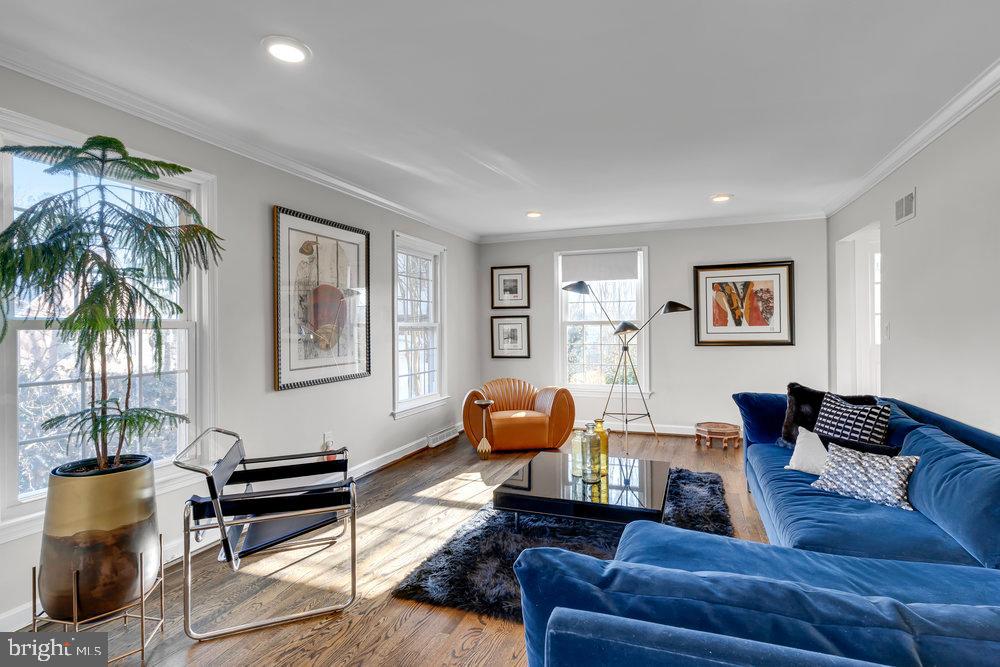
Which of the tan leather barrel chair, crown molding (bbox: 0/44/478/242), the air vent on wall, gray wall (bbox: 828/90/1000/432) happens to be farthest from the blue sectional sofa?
the tan leather barrel chair

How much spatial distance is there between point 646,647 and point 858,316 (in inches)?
211

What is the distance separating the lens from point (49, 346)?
90.8 inches

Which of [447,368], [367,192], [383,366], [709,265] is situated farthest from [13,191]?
[709,265]

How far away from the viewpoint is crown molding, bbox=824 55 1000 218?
95.2 inches

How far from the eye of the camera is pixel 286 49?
2102 mm

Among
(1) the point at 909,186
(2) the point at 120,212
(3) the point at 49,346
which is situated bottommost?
(3) the point at 49,346

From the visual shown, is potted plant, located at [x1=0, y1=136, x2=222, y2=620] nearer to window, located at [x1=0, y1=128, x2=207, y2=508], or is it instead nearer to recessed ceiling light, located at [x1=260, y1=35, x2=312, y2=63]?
window, located at [x1=0, y1=128, x2=207, y2=508]

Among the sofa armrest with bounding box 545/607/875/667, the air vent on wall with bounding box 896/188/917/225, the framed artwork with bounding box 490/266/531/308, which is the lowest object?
the sofa armrest with bounding box 545/607/875/667

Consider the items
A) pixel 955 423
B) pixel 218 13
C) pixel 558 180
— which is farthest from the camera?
pixel 558 180

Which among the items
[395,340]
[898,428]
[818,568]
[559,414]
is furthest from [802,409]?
[395,340]

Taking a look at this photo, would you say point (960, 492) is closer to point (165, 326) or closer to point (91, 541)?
point (91, 541)

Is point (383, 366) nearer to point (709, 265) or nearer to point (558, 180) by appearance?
point (558, 180)

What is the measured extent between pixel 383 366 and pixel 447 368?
1.21 metres

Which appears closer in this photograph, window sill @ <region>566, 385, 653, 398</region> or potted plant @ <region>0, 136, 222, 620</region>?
potted plant @ <region>0, 136, 222, 620</region>
